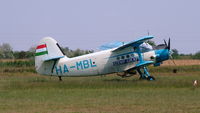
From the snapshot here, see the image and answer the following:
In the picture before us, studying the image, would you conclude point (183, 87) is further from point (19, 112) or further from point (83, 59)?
point (19, 112)

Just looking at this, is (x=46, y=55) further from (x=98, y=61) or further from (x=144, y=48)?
(x=144, y=48)

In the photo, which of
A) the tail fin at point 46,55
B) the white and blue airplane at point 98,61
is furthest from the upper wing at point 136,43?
the tail fin at point 46,55

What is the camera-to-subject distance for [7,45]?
300 ft

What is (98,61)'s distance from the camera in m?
25.0

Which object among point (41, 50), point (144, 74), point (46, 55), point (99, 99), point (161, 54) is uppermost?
point (41, 50)

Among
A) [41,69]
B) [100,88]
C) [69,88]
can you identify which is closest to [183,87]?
[100,88]

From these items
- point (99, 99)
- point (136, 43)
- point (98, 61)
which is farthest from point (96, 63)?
point (99, 99)

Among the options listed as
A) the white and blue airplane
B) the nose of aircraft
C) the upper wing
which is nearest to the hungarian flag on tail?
the white and blue airplane

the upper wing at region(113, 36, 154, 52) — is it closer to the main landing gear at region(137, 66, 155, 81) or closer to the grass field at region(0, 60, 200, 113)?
the main landing gear at region(137, 66, 155, 81)

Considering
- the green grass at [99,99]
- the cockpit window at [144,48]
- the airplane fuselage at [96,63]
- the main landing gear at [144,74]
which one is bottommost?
the green grass at [99,99]

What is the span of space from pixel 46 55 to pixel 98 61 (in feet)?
10.2

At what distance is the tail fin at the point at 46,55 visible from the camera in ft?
82.1

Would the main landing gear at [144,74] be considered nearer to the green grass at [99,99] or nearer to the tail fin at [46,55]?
the green grass at [99,99]

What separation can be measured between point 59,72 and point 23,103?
36.3ft
